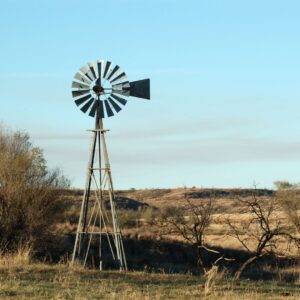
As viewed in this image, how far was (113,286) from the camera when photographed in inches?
566

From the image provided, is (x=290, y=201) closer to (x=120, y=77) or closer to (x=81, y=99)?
(x=120, y=77)

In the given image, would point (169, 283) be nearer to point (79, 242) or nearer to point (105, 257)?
point (79, 242)

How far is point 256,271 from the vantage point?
2875 cm

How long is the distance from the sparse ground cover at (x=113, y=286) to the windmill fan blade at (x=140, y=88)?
673 centimetres

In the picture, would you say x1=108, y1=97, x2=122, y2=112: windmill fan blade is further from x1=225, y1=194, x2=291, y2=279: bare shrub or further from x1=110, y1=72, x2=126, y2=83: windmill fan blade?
x1=225, y1=194, x2=291, y2=279: bare shrub

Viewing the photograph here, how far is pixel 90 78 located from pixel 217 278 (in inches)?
332

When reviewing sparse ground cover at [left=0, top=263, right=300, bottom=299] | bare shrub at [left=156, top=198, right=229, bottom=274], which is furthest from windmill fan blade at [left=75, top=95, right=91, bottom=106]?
sparse ground cover at [left=0, top=263, right=300, bottom=299]

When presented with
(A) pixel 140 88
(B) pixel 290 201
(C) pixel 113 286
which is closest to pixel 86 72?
(A) pixel 140 88

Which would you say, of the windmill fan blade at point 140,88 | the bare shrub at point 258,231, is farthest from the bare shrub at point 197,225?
the windmill fan blade at point 140,88

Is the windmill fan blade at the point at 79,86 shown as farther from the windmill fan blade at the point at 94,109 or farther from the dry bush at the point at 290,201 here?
the dry bush at the point at 290,201

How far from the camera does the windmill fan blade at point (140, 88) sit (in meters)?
22.2

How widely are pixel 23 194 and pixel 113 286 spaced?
12.3 metres

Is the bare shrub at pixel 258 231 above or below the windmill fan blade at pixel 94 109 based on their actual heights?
below

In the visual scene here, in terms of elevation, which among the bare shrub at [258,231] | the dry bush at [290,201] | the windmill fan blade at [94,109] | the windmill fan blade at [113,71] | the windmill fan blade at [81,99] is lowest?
the bare shrub at [258,231]
